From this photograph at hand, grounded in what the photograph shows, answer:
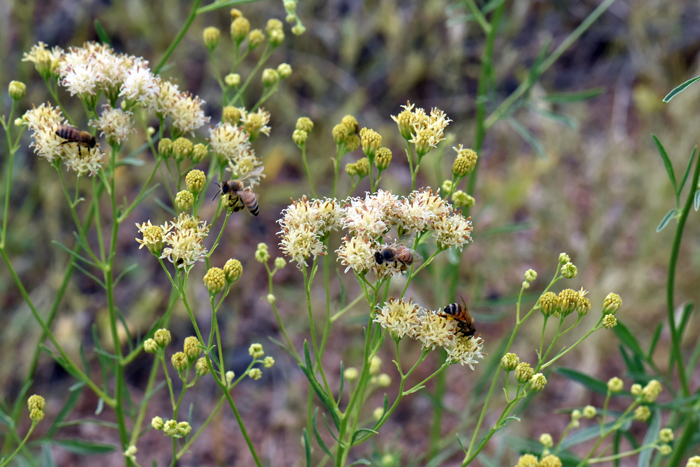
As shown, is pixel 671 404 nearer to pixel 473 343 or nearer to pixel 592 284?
pixel 473 343

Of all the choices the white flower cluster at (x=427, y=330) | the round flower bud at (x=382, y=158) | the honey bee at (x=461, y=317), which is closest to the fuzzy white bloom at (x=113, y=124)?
the round flower bud at (x=382, y=158)

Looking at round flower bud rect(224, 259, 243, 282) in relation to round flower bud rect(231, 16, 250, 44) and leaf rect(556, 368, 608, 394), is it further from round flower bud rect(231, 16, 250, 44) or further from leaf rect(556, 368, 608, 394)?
leaf rect(556, 368, 608, 394)

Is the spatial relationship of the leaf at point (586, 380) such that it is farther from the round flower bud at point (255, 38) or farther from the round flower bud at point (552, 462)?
the round flower bud at point (255, 38)

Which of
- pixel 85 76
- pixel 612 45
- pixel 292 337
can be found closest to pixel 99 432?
pixel 292 337

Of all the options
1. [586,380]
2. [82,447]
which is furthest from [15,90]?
[586,380]

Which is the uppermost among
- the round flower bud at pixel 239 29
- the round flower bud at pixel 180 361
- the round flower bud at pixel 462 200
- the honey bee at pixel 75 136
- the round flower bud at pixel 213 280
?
Result: the round flower bud at pixel 239 29
